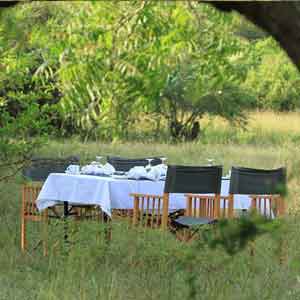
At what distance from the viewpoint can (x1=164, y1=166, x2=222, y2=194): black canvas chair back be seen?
30.0 ft

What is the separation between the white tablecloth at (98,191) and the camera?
9.51m

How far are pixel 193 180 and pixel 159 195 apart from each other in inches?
20.1

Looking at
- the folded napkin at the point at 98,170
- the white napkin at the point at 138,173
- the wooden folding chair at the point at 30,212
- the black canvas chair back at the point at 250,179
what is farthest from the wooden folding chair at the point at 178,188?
the wooden folding chair at the point at 30,212

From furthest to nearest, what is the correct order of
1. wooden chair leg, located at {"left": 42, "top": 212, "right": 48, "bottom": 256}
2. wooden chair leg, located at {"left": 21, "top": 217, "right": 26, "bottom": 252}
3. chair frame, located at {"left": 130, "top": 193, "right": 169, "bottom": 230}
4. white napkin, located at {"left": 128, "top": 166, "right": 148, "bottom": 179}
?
wooden chair leg, located at {"left": 21, "top": 217, "right": 26, "bottom": 252} → wooden chair leg, located at {"left": 42, "top": 212, "right": 48, "bottom": 256} → white napkin, located at {"left": 128, "top": 166, "right": 148, "bottom": 179} → chair frame, located at {"left": 130, "top": 193, "right": 169, "bottom": 230}

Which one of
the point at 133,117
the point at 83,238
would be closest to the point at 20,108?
the point at 83,238

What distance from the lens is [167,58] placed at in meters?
3.69

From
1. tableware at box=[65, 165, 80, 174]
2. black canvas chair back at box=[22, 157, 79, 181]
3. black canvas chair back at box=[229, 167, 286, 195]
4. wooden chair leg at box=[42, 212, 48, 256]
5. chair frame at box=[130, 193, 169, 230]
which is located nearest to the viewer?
chair frame at box=[130, 193, 169, 230]

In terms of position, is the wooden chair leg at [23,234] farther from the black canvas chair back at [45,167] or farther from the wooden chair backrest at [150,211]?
the wooden chair backrest at [150,211]

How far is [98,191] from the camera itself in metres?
9.52

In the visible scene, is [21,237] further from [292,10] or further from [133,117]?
[292,10]

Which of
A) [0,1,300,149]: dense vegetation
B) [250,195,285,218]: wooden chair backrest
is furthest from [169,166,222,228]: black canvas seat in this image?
[0,1,300,149]: dense vegetation

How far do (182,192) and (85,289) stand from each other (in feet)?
5.08

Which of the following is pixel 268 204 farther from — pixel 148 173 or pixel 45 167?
pixel 45 167

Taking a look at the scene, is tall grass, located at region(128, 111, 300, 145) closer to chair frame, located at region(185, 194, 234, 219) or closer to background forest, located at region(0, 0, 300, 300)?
background forest, located at region(0, 0, 300, 300)
